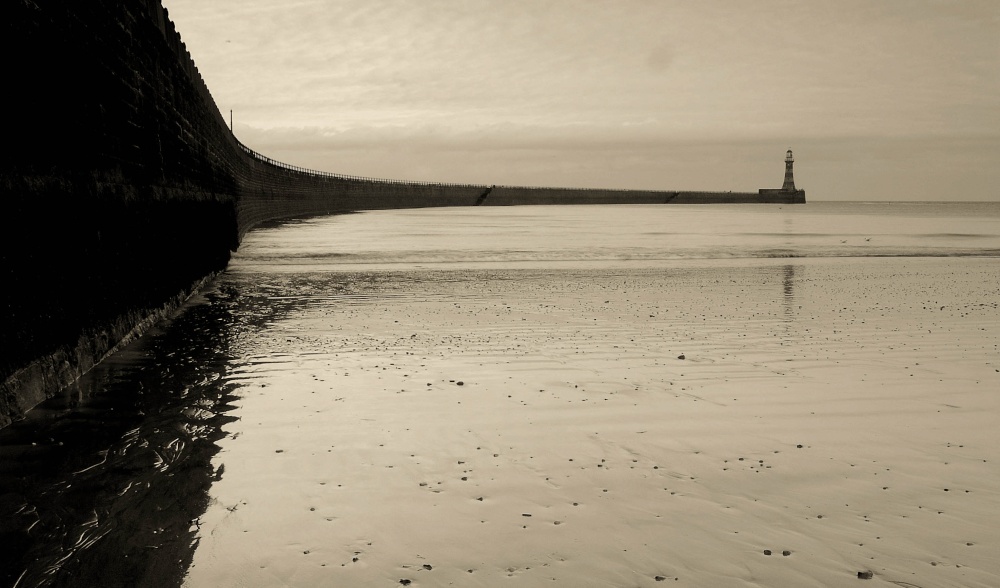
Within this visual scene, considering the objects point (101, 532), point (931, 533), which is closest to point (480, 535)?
point (101, 532)

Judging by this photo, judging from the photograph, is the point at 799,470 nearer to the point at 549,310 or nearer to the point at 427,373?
the point at 427,373

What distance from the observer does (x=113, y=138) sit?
8.18 metres

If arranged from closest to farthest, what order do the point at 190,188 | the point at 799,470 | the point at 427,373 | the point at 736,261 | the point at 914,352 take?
the point at 799,470 → the point at 427,373 → the point at 914,352 → the point at 190,188 → the point at 736,261

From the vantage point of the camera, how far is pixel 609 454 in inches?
190

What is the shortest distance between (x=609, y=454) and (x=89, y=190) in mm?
4893

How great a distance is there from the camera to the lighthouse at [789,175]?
535 feet

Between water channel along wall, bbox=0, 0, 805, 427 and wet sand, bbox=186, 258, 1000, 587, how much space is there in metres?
1.29

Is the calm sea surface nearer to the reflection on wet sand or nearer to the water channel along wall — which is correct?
the reflection on wet sand

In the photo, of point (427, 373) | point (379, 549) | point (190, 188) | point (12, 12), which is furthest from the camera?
point (190, 188)

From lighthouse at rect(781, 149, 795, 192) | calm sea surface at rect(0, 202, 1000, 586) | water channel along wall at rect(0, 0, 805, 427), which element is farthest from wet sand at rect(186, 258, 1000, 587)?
lighthouse at rect(781, 149, 795, 192)

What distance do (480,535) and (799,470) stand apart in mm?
1818

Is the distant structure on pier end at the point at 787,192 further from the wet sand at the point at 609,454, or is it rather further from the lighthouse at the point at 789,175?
the wet sand at the point at 609,454

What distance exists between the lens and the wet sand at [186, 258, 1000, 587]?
3.47 metres

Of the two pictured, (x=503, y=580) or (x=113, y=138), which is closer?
(x=503, y=580)
